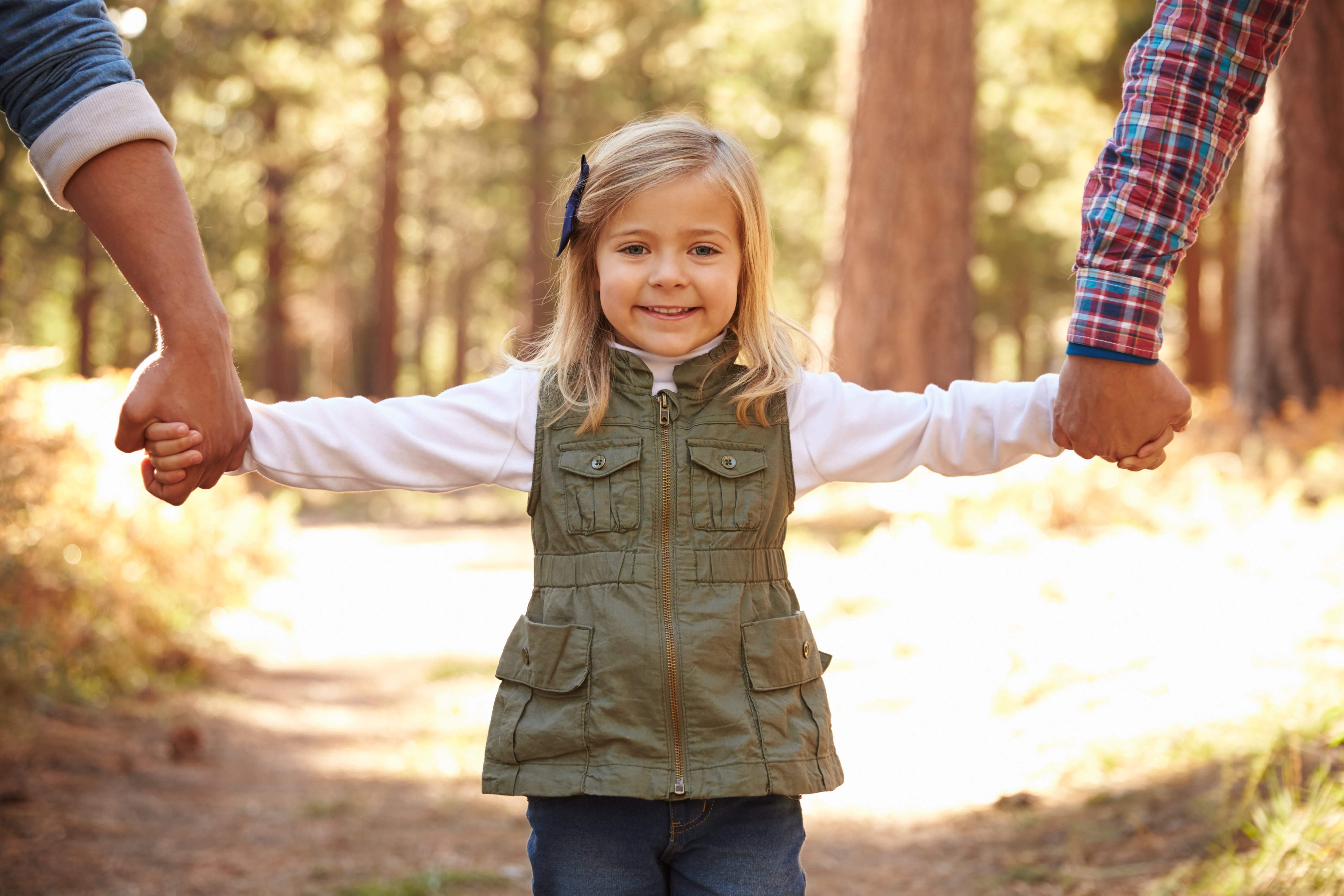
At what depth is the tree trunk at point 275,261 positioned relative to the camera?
2142 centimetres

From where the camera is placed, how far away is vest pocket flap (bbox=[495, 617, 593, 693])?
208 cm

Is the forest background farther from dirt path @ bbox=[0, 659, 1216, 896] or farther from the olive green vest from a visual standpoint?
the olive green vest

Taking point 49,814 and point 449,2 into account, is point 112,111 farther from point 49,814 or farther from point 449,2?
point 449,2

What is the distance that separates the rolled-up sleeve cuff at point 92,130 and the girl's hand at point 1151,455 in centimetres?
184

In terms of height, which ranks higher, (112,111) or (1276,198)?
(1276,198)

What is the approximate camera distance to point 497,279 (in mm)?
33656

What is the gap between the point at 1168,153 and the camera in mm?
2293

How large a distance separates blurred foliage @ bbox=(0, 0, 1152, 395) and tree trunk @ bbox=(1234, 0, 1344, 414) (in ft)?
17.8

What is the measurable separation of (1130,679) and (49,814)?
3881 mm

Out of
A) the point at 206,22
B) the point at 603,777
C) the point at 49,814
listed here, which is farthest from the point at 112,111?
the point at 206,22

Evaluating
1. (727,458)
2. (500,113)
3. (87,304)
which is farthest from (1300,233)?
(87,304)

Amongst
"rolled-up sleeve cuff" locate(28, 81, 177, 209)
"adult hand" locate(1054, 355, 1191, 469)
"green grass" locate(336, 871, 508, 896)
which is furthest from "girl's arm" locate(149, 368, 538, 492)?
"green grass" locate(336, 871, 508, 896)

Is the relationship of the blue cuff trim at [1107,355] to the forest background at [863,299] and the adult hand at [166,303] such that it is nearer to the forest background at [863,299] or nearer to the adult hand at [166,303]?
the forest background at [863,299]

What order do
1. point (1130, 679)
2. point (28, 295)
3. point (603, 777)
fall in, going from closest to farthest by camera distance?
1. point (603, 777)
2. point (1130, 679)
3. point (28, 295)
